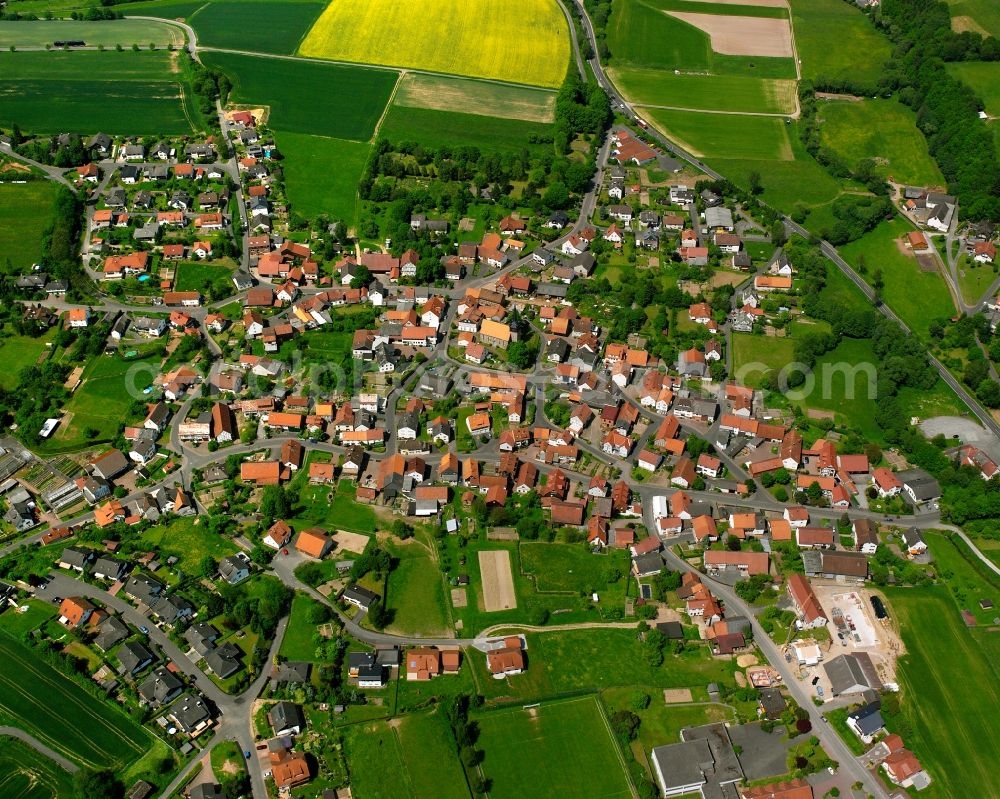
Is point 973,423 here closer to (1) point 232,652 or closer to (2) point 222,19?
(1) point 232,652

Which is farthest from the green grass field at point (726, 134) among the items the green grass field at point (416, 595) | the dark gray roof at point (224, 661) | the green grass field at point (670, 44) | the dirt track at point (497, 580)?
the dark gray roof at point (224, 661)

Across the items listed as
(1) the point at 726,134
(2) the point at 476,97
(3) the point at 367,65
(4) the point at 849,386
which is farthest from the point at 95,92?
(4) the point at 849,386

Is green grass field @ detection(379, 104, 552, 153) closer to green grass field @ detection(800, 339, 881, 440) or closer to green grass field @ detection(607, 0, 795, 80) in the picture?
green grass field @ detection(607, 0, 795, 80)

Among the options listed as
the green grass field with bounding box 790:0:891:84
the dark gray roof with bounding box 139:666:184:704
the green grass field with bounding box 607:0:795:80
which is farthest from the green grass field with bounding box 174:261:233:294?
the green grass field with bounding box 790:0:891:84

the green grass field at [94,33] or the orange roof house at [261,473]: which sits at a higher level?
the green grass field at [94,33]

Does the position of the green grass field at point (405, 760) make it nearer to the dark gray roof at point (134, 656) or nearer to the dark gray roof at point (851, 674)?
the dark gray roof at point (134, 656)
